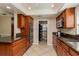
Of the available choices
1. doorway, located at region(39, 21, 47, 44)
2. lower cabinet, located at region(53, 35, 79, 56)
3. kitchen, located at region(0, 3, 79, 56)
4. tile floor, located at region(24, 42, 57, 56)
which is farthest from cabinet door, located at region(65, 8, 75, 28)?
doorway, located at region(39, 21, 47, 44)

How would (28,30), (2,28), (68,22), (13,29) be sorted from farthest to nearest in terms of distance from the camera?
(28,30) < (13,29) < (2,28) < (68,22)

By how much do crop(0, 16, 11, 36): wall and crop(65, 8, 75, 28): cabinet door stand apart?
2500mm

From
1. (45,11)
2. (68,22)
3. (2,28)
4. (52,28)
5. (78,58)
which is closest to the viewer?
(78,58)

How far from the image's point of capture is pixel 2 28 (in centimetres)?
497

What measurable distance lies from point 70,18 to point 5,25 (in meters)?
2.74

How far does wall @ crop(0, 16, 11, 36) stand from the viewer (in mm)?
4969

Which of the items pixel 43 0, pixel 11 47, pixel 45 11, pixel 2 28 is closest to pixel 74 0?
pixel 43 0

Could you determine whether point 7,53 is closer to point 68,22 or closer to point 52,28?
point 68,22

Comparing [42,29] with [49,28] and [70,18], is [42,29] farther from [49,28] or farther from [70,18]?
[70,18]

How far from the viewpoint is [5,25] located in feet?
16.7

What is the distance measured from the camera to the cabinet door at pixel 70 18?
4.35 m

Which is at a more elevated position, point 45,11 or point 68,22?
point 45,11

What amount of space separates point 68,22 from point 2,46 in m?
2.49

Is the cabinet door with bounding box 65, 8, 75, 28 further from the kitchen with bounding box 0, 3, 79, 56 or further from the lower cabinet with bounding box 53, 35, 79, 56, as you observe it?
the lower cabinet with bounding box 53, 35, 79, 56
